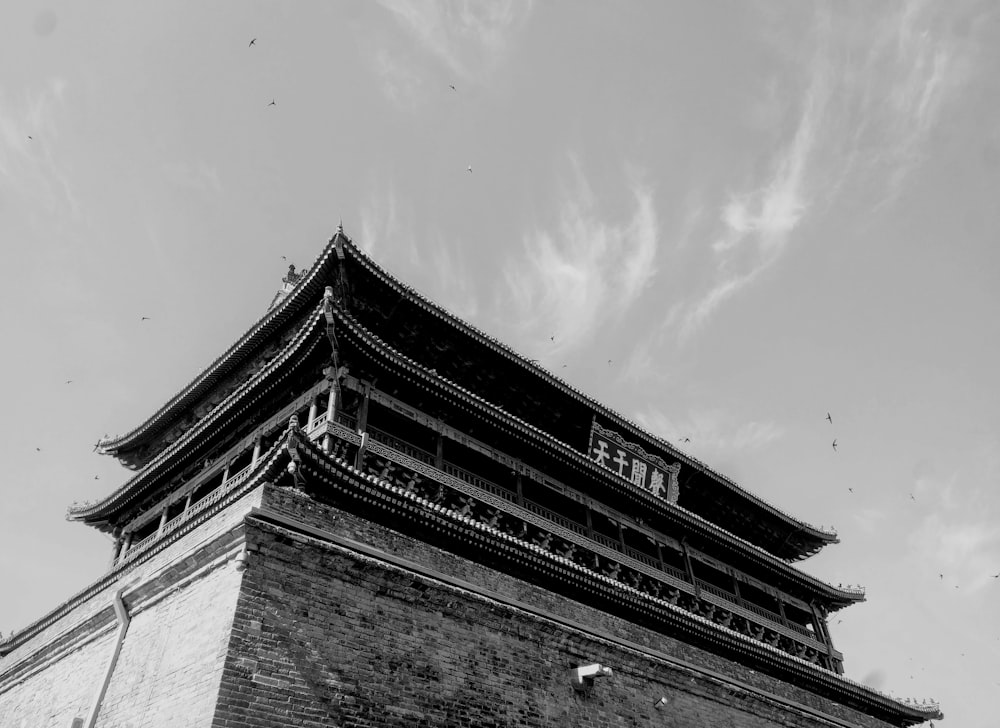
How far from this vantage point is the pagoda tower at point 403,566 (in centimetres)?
871

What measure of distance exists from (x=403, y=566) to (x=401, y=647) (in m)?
1.06

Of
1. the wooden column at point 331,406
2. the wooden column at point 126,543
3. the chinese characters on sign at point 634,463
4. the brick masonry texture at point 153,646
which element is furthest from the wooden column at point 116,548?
the chinese characters on sign at point 634,463

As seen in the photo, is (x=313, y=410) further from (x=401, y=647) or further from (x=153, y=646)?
(x=401, y=647)

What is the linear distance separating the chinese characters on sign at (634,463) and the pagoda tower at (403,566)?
0.06 metres

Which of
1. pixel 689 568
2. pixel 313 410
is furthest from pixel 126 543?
pixel 689 568

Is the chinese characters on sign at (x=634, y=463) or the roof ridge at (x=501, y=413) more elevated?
the chinese characters on sign at (x=634, y=463)

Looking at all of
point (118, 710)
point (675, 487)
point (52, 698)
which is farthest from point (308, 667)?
point (675, 487)

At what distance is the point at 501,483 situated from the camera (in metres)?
15.4

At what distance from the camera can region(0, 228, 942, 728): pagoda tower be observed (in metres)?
8.71

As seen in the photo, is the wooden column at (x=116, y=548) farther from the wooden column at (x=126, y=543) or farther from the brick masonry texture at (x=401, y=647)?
the brick masonry texture at (x=401, y=647)

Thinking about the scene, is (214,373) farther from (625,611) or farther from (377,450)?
(625,611)

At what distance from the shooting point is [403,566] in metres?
9.89

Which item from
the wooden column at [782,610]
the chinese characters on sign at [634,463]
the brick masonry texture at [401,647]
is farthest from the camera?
the wooden column at [782,610]

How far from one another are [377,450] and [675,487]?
9561 mm
